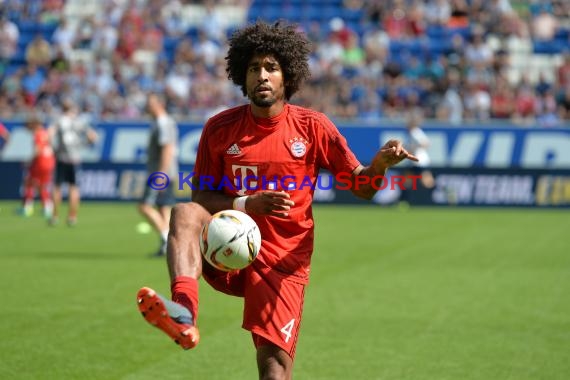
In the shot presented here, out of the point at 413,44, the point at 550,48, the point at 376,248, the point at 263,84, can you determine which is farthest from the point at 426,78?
the point at 263,84

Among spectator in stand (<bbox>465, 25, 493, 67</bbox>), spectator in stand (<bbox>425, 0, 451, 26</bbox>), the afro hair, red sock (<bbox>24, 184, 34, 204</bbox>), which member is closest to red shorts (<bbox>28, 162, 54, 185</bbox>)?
red sock (<bbox>24, 184, 34, 204</bbox>)

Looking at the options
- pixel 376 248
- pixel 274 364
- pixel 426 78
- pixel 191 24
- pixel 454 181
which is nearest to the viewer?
pixel 274 364

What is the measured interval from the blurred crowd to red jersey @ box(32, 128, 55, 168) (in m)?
4.69

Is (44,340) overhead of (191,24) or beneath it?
beneath

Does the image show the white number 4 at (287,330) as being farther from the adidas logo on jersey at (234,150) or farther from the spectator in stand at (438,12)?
the spectator in stand at (438,12)

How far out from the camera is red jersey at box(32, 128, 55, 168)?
23422 millimetres

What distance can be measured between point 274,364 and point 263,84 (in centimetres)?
168

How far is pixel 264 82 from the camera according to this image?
19.8 feet

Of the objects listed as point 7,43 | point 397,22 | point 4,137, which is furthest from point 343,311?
point 7,43

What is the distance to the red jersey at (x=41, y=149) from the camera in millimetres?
23422

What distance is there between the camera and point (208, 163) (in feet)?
19.9

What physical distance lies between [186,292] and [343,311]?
5.49 m

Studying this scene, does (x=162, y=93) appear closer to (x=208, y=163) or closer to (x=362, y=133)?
(x=362, y=133)

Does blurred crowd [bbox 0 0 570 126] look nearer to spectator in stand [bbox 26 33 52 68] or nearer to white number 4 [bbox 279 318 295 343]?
spectator in stand [bbox 26 33 52 68]
